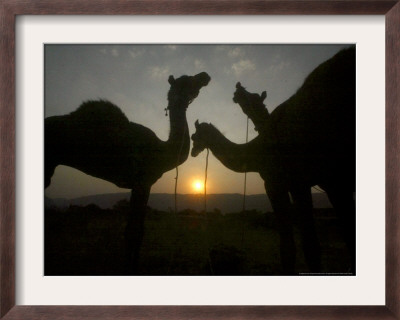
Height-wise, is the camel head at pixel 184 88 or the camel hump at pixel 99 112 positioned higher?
the camel head at pixel 184 88

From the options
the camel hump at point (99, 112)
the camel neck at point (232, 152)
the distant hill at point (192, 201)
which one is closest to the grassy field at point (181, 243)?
the distant hill at point (192, 201)

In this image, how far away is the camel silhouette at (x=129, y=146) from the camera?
1.25 metres

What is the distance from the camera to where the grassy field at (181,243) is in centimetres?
125

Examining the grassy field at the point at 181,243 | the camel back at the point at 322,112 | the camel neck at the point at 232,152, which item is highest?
the camel back at the point at 322,112

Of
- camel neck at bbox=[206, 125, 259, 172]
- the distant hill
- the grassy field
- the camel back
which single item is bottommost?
the grassy field

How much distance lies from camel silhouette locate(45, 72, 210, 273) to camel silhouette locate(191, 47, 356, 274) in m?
0.09

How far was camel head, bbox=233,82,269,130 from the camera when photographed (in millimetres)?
1266

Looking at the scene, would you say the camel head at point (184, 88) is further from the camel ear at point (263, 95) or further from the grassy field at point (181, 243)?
the grassy field at point (181, 243)

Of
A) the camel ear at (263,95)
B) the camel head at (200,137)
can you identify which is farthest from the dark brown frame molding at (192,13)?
the camel head at (200,137)

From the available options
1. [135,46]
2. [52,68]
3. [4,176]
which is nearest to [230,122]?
[135,46]

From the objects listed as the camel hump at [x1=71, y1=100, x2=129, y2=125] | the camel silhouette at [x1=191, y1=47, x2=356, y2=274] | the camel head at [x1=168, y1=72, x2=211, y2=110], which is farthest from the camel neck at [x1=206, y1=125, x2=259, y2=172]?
the camel hump at [x1=71, y1=100, x2=129, y2=125]

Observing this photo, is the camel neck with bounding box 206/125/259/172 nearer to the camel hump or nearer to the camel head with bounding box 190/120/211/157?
the camel head with bounding box 190/120/211/157

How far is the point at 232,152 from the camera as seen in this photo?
1260 millimetres

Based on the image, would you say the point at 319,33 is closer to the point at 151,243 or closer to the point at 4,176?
the point at 151,243
